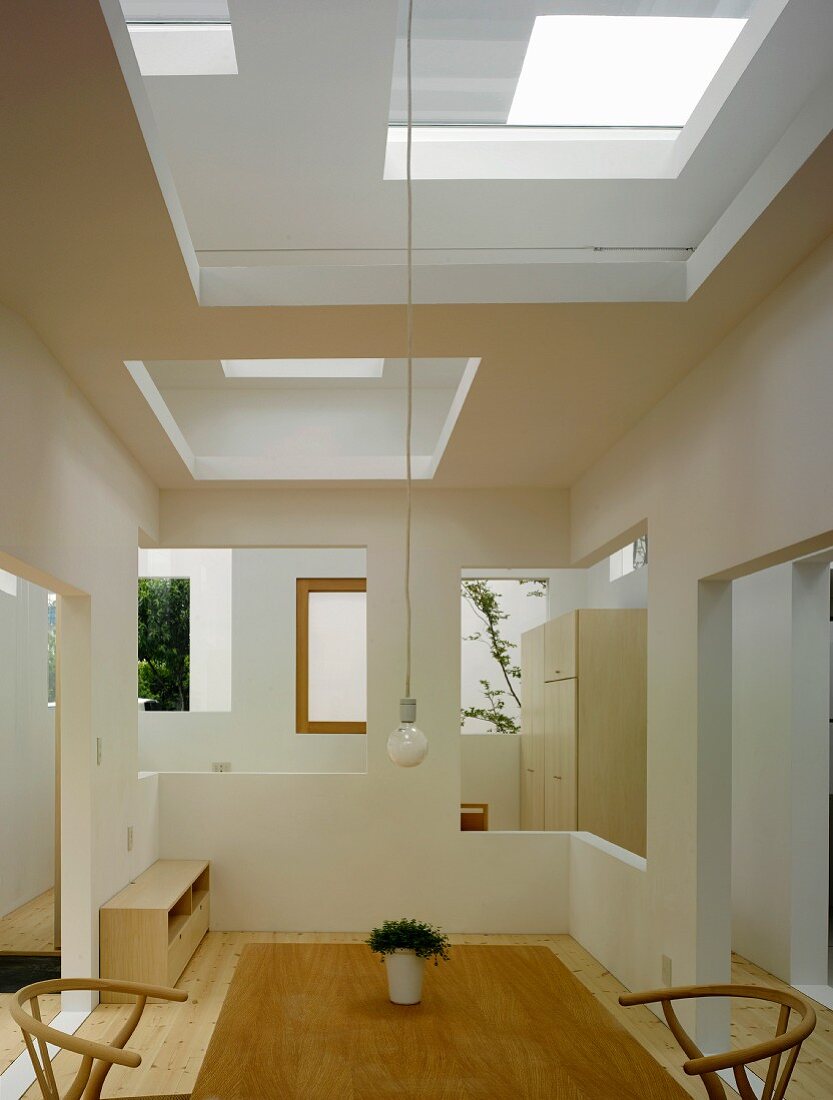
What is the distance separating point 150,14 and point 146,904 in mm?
3943

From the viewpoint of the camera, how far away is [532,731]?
925cm

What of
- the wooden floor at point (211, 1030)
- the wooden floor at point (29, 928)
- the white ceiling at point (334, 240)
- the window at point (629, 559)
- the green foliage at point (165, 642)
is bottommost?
the wooden floor at point (29, 928)

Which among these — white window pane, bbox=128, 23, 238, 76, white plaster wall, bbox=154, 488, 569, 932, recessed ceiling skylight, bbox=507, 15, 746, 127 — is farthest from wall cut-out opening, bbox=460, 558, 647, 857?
white window pane, bbox=128, 23, 238, 76

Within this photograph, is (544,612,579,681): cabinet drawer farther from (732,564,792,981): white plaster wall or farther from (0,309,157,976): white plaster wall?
(0,309,157,976): white plaster wall

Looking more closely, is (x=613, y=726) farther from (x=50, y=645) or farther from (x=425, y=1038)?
(x=425, y=1038)

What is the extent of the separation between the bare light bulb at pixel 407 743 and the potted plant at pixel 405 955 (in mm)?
507

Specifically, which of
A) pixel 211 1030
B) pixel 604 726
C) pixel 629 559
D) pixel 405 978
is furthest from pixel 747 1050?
pixel 629 559

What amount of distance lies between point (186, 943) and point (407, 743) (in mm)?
3093

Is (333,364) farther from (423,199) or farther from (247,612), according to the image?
(247,612)

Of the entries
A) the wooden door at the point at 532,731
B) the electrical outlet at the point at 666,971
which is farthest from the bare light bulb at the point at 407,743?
the wooden door at the point at 532,731

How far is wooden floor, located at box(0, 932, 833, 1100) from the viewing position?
166 inches

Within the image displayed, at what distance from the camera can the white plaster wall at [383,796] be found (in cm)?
679

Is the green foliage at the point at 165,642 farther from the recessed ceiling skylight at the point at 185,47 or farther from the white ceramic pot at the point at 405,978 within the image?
the white ceramic pot at the point at 405,978

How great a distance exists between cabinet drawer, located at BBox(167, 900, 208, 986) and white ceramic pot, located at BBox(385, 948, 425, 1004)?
2623mm
